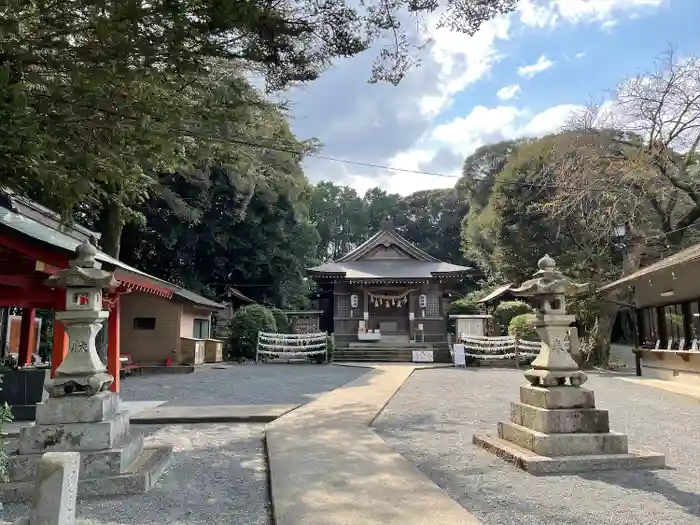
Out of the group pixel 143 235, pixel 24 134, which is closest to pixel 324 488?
pixel 24 134

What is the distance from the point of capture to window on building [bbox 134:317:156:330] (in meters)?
18.5

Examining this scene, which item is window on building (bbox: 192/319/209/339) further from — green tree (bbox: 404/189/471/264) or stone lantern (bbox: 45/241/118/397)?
green tree (bbox: 404/189/471/264)

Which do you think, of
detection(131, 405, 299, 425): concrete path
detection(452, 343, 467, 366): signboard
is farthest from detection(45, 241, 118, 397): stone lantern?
detection(452, 343, 467, 366): signboard

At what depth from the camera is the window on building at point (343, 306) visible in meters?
25.2

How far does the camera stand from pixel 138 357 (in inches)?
720

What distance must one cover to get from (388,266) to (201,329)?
10000 mm

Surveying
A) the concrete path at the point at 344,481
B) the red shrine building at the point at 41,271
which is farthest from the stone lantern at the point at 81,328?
the concrete path at the point at 344,481

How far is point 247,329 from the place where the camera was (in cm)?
2136

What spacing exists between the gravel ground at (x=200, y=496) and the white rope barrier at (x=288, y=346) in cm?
1442

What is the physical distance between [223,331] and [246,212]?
653 cm

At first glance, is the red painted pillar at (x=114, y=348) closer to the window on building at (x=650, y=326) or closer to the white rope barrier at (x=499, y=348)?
the white rope barrier at (x=499, y=348)

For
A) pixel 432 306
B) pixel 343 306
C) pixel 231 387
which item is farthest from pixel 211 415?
pixel 432 306

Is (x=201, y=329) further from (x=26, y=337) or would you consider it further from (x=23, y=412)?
(x=23, y=412)

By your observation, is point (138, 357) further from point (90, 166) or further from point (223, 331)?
point (90, 166)
